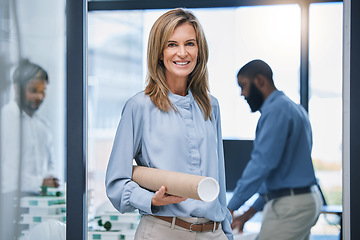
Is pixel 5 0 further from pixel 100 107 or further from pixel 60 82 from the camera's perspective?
pixel 100 107

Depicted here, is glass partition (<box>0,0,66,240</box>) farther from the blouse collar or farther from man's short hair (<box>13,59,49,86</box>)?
the blouse collar

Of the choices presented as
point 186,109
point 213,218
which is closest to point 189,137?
point 186,109

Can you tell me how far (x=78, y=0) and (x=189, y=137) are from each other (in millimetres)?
829

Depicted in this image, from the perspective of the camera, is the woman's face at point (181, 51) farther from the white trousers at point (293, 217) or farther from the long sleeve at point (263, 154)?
the white trousers at point (293, 217)

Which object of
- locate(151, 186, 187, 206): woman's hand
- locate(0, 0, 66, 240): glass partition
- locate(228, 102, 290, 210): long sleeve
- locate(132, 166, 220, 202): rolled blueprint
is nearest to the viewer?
locate(132, 166, 220, 202): rolled blueprint

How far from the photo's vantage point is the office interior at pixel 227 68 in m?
1.96

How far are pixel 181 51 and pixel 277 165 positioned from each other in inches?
26.1

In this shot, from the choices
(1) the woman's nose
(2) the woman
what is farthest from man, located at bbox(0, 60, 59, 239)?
(1) the woman's nose

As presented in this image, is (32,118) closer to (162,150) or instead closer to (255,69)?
(162,150)

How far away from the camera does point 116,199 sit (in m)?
1.56

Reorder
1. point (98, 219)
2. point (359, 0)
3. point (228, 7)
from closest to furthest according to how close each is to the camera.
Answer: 1. point (359, 0)
2. point (228, 7)
3. point (98, 219)

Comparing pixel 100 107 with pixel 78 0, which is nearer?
pixel 78 0

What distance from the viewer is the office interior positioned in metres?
1.96

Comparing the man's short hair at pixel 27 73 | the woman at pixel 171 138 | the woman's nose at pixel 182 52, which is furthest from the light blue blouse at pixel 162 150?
the man's short hair at pixel 27 73
